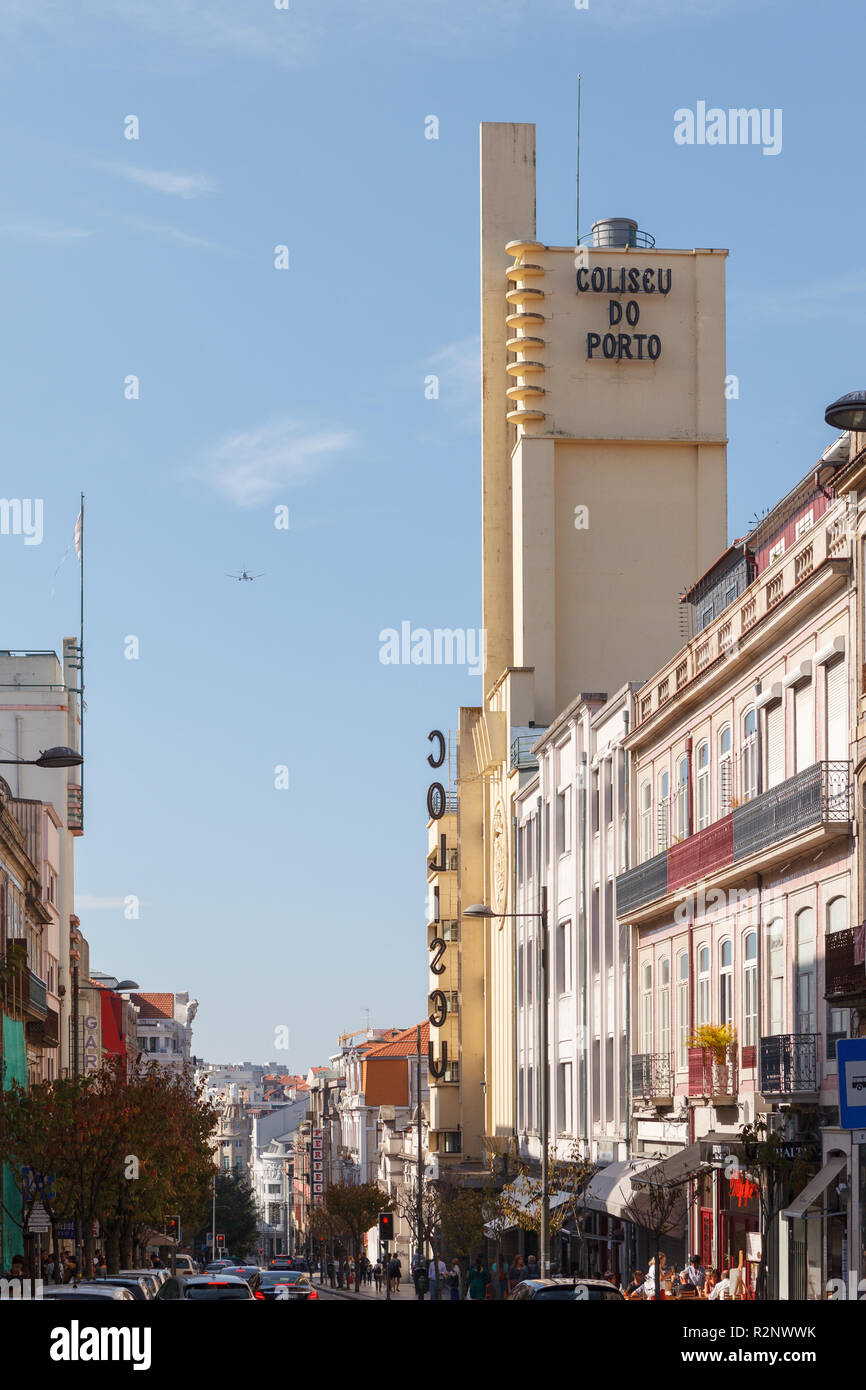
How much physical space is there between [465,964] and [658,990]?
37.0 meters

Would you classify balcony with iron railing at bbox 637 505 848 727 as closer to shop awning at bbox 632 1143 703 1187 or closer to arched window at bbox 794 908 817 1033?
arched window at bbox 794 908 817 1033

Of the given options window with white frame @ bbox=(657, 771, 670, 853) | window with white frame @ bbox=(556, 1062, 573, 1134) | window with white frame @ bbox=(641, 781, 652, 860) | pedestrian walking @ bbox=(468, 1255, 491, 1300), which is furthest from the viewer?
window with white frame @ bbox=(556, 1062, 573, 1134)

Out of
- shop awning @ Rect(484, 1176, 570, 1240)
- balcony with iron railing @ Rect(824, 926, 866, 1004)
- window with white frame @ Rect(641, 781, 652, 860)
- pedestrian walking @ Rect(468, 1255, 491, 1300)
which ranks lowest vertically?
pedestrian walking @ Rect(468, 1255, 491, 1300)

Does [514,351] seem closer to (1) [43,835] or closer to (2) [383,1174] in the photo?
(1) [43,835]

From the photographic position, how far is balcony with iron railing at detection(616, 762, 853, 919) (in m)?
29.8

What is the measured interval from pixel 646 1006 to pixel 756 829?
43.1ft

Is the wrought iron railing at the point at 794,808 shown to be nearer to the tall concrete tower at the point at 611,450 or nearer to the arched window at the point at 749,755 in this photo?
the arched window at the point at 749,755

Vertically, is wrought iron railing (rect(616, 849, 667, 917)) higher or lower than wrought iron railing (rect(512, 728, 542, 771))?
lower

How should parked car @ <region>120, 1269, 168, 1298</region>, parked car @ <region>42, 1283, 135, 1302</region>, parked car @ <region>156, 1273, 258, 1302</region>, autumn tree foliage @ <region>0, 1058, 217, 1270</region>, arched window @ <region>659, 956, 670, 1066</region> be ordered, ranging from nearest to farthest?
parked car @ <region>42, 1283, 135, 1302</region> < parked car @ <region>156, 1273, 258, 1302</region> < parked car @ <region>120, 1269, 168, 1298</region> < autumn tree foliage @ <region>0, 1058, 217, 1270</region> < arched window @ <region>659, 956, 670, 1066</region>

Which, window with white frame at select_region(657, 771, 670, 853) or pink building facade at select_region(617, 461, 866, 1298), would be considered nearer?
pink building facade at select_region(617, 461, 866, 1298)

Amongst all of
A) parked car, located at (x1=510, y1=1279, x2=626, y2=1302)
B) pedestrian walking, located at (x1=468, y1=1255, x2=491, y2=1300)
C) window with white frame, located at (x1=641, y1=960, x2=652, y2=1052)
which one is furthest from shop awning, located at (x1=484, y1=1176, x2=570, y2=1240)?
parked car, located at (x1=510, y1=1279, x2=626, y2=1302)

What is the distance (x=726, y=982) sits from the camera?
1497 inches

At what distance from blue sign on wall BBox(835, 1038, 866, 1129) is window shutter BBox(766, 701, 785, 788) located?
67.0 feet
